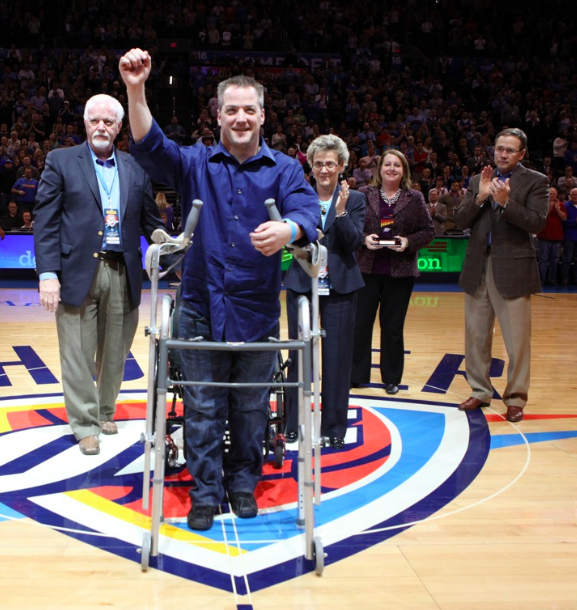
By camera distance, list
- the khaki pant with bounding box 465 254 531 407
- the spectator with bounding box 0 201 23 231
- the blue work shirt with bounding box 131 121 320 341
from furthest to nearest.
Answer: the spectator with bounding box 0 201 23 231 → the khaki pant with bounding box 465 254 531 407 → the blue work shirt with bounding box 131 121 320 341

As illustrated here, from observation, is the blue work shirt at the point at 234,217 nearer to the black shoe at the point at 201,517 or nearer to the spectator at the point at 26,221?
the black shoe at the point at 201,517

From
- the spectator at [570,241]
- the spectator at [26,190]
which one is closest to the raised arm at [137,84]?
the spectator at [26,190]

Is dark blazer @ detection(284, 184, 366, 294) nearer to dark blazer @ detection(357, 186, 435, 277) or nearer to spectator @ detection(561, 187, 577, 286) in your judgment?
dark blazer @ detection(357, 186, 435, 277)

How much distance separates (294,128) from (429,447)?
12.4 metres

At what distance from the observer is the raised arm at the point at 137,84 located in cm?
282

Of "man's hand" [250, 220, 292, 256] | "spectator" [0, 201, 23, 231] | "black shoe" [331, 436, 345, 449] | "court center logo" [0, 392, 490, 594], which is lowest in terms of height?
"court center logo" [0, 392, 490, 594]

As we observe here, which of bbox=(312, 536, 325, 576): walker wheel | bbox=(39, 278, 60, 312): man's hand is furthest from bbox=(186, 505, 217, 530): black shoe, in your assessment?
bbox=(39, 278, 60, 312): man's hand

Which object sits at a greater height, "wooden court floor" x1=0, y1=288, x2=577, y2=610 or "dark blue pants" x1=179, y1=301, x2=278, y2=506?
"dark blue pants" x1=179, y1=301, x2=278, y2=506

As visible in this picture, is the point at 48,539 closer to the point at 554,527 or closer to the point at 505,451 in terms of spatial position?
the point at 554,527

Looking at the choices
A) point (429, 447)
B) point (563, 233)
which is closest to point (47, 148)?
point (563, 233)

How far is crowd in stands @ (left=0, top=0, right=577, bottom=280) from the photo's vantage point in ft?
52.5

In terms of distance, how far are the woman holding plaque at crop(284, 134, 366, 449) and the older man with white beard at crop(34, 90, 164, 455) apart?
101 centimetres

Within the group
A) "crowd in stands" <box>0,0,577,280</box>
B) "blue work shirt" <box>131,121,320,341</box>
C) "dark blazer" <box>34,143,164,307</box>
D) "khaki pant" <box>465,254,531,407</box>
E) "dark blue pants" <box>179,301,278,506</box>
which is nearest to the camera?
"blue work shirt" <box>131,121,320,341</box>

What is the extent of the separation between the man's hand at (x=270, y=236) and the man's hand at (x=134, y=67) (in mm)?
703
